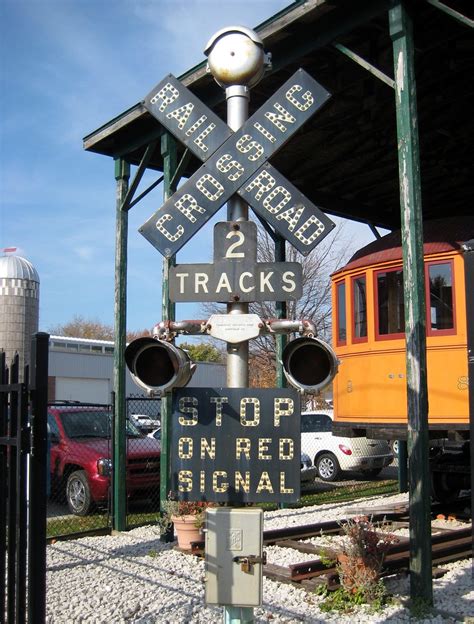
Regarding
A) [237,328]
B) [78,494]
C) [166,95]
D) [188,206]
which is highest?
[166,95]

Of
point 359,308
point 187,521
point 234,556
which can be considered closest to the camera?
point 234,556

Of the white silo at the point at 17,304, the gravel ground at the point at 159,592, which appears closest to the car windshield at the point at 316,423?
the gravel ground at the point at 159,592

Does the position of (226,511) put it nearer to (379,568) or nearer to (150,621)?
(150,621)

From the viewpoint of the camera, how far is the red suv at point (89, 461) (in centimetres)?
1016

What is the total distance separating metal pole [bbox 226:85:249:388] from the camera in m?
3.18

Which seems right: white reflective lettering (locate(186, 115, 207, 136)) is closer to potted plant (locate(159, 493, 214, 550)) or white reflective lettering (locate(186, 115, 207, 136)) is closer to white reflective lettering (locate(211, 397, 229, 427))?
white reflective lettering (locate(211, 397, 229, 427))

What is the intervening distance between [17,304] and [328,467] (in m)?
9.37

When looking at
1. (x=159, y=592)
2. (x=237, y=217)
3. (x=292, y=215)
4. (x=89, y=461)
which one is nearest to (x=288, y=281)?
(x=292, y=215)

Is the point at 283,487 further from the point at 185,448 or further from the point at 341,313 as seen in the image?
the point at 341,313

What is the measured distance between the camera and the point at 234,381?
10.5 ft

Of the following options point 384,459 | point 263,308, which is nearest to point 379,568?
point 384,459

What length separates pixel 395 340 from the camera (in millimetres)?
8961

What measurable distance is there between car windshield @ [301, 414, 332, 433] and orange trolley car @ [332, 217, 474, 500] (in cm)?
608

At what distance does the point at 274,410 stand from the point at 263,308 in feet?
73.9
